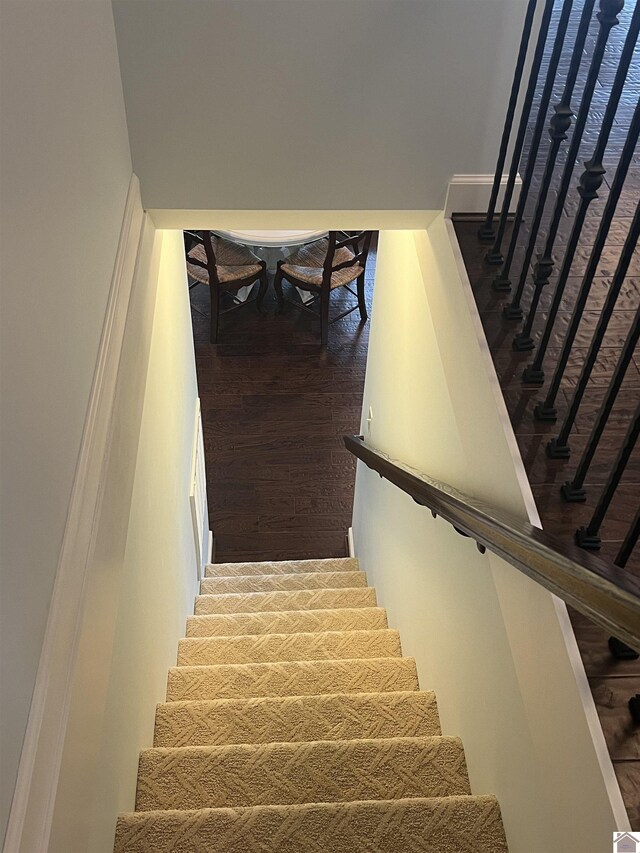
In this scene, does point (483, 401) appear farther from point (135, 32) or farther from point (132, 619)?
point (135, 32)

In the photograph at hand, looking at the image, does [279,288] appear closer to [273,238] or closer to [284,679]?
[273,238]

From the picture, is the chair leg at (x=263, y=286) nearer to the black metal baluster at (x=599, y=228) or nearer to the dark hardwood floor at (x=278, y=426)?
the dark hardwood floor at (x=278, y=426)

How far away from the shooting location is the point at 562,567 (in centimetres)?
112

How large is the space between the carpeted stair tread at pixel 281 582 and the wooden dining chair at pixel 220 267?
238 cm

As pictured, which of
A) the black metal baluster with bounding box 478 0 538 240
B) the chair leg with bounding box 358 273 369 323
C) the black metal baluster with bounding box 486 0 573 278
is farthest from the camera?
the chair leg with bounding box 358 273 369 323

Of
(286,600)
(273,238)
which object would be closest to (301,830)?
(286,600)

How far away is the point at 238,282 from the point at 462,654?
3.95m

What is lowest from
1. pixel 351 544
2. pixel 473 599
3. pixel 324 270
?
pixel 351 544

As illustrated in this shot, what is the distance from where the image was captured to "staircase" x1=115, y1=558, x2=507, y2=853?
1773 millimetres

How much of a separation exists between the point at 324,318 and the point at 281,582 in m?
2.43

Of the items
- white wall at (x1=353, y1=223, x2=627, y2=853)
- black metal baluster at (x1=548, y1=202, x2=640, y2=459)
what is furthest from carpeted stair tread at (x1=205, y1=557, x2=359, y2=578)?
black metal baluster at (x1=548, y1=202, x2=640, y2=459)

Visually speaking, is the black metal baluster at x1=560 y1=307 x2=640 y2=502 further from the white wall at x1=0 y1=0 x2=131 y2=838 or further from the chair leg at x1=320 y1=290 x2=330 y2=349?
the chair leg at x1=320 y1=290 x2=330 y2=349

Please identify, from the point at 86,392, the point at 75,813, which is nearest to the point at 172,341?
the point at 86,392

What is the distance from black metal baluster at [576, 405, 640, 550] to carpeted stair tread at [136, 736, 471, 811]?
1.02m
